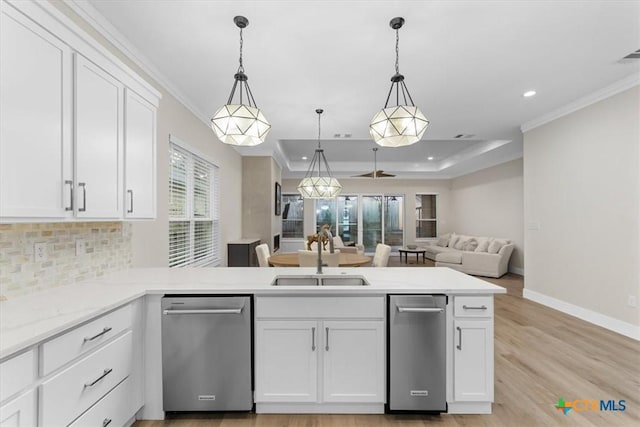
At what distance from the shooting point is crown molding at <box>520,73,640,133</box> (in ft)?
10.3

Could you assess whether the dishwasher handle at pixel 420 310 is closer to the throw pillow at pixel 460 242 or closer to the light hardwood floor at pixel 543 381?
the light hardwood floor at pixel 543 381

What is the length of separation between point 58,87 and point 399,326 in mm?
2292

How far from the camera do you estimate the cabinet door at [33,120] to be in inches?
48.4

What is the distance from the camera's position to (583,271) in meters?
3.72

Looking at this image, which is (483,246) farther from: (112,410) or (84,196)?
(84,196)

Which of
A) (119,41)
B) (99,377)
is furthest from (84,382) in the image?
(119,41)

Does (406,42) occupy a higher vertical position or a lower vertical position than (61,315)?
higher

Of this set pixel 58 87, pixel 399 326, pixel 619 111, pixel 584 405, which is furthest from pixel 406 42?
pixel 584 405

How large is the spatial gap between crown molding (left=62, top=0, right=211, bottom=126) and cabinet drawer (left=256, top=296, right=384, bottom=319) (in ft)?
7.57

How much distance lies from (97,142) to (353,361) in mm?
2040

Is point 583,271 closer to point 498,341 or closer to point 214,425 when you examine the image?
point 498,341

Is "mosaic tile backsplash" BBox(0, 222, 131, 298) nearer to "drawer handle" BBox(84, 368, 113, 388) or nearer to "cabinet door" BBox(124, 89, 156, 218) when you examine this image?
"cabinet door" BBox(124, 89, 156, 218)

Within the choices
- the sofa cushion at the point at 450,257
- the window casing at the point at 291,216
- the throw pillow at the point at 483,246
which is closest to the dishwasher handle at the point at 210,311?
the sofa cushion at the point at 450,257

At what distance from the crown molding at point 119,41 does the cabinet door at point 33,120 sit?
84 cm
